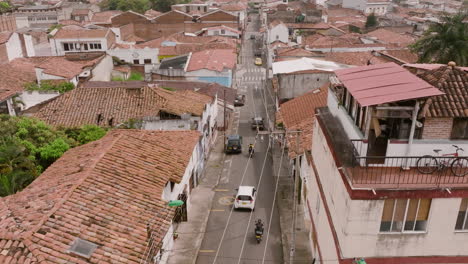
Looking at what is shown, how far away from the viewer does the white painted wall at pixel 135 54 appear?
57688 millimetres

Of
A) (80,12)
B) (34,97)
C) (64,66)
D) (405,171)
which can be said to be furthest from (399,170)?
(80,12)

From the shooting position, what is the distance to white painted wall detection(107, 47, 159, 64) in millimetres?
57688

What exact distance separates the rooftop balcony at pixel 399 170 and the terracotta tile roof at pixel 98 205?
304 inches

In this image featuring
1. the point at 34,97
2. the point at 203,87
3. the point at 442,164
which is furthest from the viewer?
the point at 203,87

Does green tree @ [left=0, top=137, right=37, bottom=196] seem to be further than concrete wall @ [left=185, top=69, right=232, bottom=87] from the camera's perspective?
No

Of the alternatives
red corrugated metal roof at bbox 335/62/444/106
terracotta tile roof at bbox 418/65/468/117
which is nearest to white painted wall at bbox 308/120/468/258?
terracotta tile roof at bbox 418/65/468/117

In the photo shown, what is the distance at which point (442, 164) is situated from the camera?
13523 mm

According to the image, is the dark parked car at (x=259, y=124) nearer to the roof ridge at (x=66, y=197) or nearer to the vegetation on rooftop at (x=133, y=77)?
the vegetation on rooftop at (x=133, y=77)

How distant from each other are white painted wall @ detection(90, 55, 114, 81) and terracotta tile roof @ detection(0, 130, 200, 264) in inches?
1128

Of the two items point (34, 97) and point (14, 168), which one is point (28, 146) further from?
point (34, 97)

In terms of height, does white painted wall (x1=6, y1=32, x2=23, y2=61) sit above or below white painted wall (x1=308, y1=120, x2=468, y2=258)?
below

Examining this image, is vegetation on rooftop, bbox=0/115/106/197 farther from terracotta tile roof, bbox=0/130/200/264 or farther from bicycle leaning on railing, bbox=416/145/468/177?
bicycle leaning on railing, bbox=416/145/468/177

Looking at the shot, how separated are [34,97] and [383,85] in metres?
35.6

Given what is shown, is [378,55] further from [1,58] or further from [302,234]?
[1,58]
